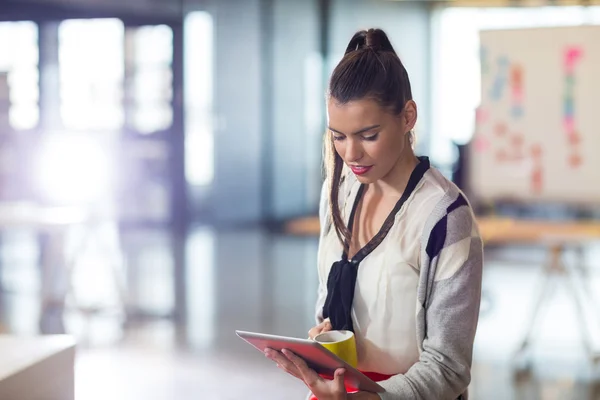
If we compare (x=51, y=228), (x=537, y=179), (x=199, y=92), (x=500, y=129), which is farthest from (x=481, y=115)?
(x=199, y=92)

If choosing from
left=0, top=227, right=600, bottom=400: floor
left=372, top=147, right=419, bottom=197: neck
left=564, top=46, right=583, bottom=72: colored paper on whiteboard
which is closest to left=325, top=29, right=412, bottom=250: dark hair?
left=372, top=147, right=419, bottom=197: neck

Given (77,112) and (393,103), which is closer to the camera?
(393,103)

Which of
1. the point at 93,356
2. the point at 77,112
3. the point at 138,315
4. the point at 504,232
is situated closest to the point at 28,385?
the point at 93,356

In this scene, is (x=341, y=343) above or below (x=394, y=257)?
below

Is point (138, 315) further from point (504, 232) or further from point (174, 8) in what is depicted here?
point (174, 8)

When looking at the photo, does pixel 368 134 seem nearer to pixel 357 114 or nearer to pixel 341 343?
pixel 357 114

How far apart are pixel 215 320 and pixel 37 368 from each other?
327cm

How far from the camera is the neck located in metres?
1.35

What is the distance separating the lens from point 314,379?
122 centimetres

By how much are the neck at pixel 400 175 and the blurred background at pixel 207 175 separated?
2652mm

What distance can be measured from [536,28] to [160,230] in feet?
17.9

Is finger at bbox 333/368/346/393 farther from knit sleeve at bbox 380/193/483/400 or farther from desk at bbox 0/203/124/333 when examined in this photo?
desk at bbox 0/203/124/333

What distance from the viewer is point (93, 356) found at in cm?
401

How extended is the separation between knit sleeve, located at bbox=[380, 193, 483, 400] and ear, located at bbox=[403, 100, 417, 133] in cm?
15
